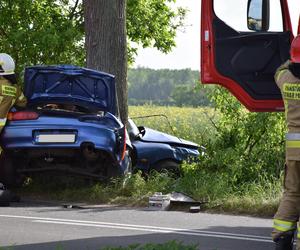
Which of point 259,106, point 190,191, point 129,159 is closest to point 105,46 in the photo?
point 129,159

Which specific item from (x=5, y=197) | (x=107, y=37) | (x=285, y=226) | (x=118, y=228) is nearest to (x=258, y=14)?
(x=118, y=228)

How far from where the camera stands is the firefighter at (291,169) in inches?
330

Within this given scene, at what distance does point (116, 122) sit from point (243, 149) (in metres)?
1.97

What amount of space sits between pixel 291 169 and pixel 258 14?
8.32ft

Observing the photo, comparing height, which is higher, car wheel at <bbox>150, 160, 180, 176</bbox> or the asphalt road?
car wheel at <bbox>150, 160, 180, 176</bbox>

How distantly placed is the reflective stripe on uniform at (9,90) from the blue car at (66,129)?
0.82 ft

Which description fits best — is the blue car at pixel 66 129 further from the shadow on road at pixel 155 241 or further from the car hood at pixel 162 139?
the shadow on road at pixel 155 241

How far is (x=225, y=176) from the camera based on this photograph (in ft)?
43.1

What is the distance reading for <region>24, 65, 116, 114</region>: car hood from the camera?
13.0 meters

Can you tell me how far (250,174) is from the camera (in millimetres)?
13508

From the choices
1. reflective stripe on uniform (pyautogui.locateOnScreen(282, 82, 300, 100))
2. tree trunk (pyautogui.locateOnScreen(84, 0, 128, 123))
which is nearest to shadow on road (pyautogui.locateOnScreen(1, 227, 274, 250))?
reflective stripe on uniform (pyautogui.locateOnScreen(282, 82, 300, 100))

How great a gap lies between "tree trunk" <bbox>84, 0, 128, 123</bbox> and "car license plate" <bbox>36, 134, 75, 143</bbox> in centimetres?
262

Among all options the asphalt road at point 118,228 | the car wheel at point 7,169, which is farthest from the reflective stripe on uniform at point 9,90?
the asphalt road at point 118,228

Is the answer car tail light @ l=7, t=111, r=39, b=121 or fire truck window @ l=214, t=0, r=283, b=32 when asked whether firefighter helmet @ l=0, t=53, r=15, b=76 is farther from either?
fire truck window @ l=214, t=0, r=283, b=32
